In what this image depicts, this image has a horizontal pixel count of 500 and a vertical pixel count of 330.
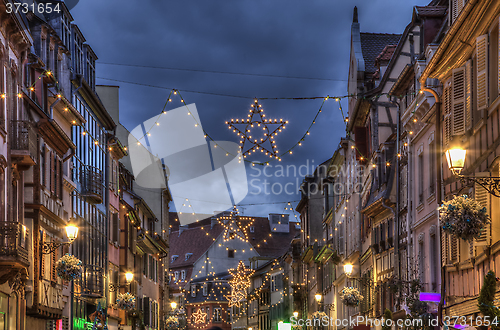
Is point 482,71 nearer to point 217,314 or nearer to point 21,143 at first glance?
point 21,143

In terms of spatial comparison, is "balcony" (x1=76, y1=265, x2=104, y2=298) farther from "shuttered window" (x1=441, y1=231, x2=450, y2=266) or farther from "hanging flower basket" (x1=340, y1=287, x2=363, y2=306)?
"shuttered window" (x1=441, y1=231, x2=450, y2=266)

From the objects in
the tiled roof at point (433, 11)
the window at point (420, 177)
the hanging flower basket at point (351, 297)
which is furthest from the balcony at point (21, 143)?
the hanging flower basket at point (351, 297)

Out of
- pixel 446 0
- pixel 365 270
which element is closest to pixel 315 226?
pixel 365 270

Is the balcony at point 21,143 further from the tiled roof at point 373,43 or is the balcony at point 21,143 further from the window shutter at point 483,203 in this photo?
the tiled roof at point 373,43

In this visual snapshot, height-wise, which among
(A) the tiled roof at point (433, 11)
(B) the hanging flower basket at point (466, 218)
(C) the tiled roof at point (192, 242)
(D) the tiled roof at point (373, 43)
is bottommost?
(B) the hanging flower basket at point (466, 218)

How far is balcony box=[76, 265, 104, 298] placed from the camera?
29.7 meters

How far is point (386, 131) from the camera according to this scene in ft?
108

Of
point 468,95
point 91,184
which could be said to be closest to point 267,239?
point 91,184

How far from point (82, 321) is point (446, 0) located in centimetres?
1852

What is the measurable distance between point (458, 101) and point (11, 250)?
10.8m

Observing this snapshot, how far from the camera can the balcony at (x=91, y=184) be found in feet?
102

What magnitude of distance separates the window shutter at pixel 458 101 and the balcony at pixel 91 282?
17042mm

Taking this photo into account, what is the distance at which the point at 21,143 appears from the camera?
20266mm

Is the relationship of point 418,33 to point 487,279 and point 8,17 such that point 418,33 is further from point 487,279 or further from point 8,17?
point 487,279
